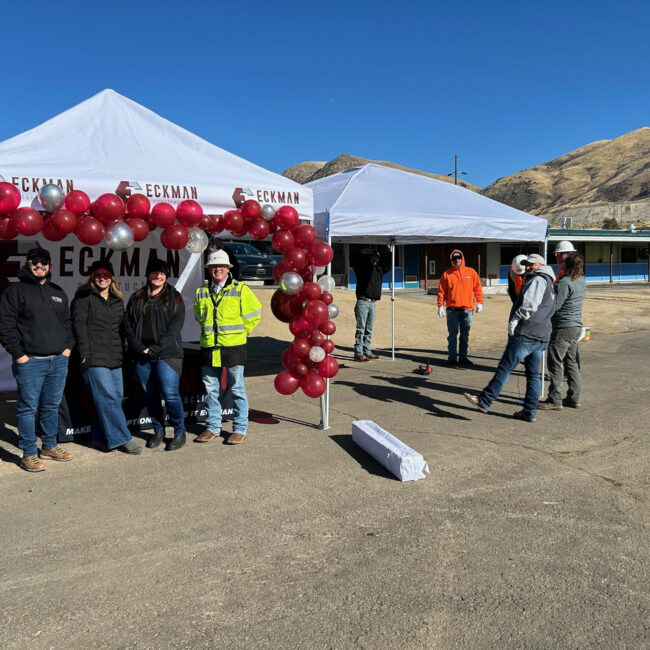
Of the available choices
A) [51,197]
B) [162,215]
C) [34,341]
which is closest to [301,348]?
[162,215]

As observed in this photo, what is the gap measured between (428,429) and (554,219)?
3085 inches

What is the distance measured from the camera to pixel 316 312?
18.2 feet

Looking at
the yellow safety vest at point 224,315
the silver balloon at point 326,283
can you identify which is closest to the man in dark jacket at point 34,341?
the yellow safety vest at point 224,315

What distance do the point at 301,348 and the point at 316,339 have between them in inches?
6.9

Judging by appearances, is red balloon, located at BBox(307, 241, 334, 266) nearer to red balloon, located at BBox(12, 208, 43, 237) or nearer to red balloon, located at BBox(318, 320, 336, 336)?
red balloon, located at BBox(318, 320, 336, 336)

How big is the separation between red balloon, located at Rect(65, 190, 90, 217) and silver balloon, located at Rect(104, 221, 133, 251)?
28cm

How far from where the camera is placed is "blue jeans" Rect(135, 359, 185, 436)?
532cm

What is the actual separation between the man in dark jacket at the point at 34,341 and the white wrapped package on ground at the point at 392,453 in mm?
2781

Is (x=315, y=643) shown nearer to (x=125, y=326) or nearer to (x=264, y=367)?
(x=125, y=326)

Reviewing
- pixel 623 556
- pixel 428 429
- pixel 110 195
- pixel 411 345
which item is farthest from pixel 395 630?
pixel 411 345

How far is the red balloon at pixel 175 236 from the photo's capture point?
5.36 metres

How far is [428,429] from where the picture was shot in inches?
235

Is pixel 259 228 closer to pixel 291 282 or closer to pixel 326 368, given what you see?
pixel 291 282

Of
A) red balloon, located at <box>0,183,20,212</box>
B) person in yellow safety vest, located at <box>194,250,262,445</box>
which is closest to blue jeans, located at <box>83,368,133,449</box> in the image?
person in yellow safety vest, located at <box>194,250,262,445</box>
